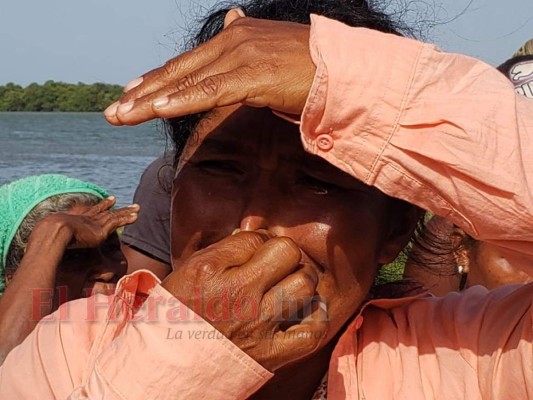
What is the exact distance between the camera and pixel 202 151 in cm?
186

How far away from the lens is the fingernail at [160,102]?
55.2 inches

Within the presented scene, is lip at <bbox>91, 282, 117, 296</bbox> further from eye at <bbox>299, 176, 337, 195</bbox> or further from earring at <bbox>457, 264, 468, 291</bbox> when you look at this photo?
eye at <bbox>299, 176, 337, 195</bbox>

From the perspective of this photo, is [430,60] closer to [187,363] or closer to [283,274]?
[283,274]

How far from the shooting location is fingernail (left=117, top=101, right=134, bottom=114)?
1425 millimetres

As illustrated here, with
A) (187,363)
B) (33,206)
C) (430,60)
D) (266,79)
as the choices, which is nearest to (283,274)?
(187,363)

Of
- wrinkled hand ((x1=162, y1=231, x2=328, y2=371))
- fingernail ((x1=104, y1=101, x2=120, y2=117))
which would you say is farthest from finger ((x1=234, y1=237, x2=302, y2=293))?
fingernail ((x1=104, y1=101, x2=120, y2=117))

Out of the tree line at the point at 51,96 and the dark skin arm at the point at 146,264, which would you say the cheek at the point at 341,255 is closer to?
the dark skin arm at the point at 146,264

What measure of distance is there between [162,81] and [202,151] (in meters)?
0.40

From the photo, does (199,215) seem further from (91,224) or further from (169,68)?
(91,224)

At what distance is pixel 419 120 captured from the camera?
143 centimetres

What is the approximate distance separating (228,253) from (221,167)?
1.11 ft

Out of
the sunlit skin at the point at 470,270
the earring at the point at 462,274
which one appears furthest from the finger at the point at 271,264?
the earring at the point at 462,274

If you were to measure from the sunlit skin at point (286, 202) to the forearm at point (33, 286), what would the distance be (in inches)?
62.2

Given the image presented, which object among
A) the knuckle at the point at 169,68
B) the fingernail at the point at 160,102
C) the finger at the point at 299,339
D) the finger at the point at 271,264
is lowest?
the finger at the point at 299,339
